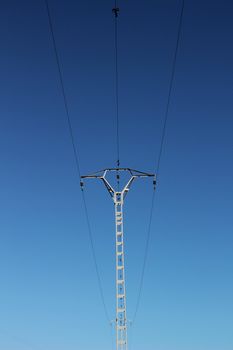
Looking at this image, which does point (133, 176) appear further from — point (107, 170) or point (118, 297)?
point (118, 297)

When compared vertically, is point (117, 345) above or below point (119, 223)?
below

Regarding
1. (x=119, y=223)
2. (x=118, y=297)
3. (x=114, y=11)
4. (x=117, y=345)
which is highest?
(x=114, y=11)

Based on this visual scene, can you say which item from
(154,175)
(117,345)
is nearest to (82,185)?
(154,175)

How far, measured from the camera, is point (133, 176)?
4288 cm

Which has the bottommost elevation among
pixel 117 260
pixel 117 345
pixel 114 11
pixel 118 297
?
pixel 117 345

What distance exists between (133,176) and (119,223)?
14.2 ft

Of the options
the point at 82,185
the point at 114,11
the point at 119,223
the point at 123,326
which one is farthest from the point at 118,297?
the point at 114,11

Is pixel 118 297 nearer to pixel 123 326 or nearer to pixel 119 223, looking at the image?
pixel 123 326

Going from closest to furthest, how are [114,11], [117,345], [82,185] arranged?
[114,11] < [117,345] < [82,185]

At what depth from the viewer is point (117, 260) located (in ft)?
132

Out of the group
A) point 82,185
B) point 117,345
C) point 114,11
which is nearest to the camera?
point 114,11

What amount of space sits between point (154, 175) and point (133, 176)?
1.77 m

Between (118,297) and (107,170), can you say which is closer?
(118,297)

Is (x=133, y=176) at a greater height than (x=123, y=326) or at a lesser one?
greater
